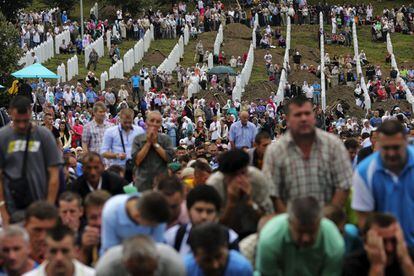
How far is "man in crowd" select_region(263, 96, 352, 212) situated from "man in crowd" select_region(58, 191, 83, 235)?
6.54 ft

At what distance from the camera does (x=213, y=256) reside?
33.2 feet

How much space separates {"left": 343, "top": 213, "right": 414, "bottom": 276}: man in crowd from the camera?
9.91m

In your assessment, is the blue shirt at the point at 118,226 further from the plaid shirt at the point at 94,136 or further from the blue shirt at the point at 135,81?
the blue shirt at the point at 135,81

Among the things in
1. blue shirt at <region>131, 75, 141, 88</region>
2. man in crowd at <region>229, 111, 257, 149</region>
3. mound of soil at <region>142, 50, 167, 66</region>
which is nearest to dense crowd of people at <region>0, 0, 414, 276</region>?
man in crowd at <region>229, 111, 257, 149</region>

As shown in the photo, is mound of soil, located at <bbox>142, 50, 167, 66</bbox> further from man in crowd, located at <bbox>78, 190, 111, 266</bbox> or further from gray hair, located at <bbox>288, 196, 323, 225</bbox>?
gray hair, located at <bbox>288, 196, 323, 225</bbox>

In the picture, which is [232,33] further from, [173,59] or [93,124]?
[93,124]

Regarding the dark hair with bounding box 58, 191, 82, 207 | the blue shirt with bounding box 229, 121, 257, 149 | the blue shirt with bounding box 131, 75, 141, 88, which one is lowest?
the blue shirt with bounding box 131, 75, 141, 88

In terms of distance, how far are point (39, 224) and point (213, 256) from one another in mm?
1939

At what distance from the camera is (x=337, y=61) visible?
6072 centimetres

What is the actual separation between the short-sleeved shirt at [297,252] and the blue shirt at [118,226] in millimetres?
1017

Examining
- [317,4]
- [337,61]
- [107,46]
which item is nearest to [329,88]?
[337,61]

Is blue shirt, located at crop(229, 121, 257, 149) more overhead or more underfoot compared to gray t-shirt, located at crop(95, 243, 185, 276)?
more underfoot

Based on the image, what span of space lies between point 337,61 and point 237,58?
4.59m

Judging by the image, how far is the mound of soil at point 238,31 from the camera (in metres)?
66.6
